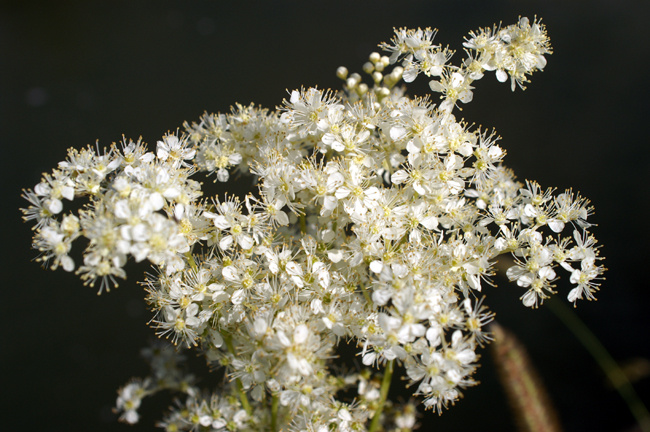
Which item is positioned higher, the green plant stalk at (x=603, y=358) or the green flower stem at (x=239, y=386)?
the green plant stalk at (x=603, y=358)

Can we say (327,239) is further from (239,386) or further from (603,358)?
(603,358)

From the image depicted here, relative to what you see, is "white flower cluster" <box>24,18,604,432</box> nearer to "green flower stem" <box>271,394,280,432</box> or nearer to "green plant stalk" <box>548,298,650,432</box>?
"green flower stem" <box>271,394,280,432</box>

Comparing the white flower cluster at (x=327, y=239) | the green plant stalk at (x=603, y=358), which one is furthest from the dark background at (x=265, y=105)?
the white flower cluster at (x=327, y=239)

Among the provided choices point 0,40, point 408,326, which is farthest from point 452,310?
point 0,40

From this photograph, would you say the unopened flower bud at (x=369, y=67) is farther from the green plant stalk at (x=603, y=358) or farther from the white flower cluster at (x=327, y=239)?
the green plant stalk at (x=603, y=358)

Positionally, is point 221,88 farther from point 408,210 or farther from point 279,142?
point 408,210

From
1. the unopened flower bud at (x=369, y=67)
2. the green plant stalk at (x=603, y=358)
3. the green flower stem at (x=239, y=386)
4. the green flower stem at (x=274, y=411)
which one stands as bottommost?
the green flower stem at (x=274, y=411)
